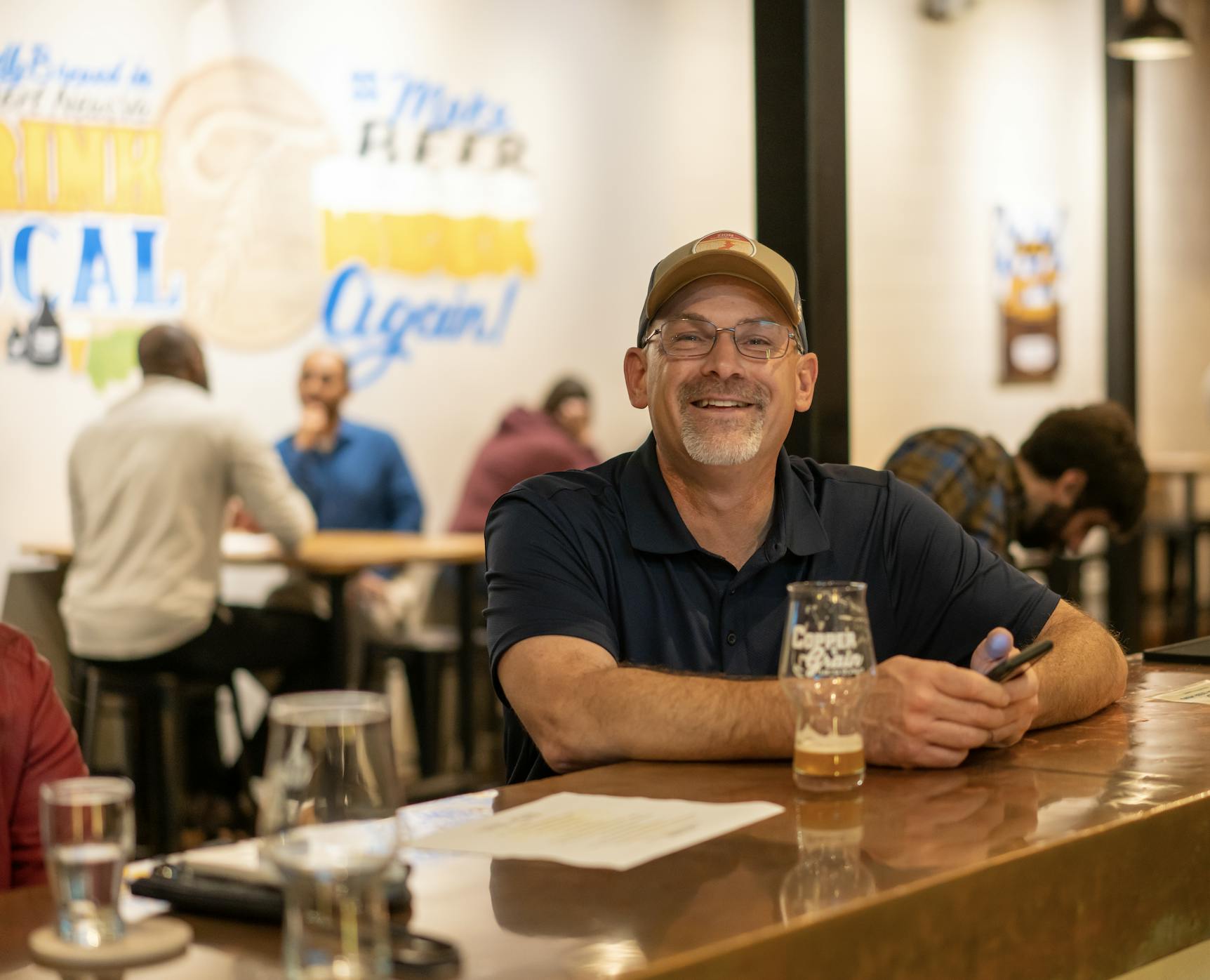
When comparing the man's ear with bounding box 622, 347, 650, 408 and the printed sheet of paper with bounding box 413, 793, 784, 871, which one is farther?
the man's ear with bounding box 622, 347, 650, 408

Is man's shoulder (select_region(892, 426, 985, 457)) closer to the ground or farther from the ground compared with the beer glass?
farther from the ground

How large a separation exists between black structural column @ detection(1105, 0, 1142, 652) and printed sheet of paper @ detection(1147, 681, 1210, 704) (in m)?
4.65

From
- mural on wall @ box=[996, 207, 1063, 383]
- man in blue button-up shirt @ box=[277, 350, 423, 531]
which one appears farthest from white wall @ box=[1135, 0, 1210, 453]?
man in blue button-up shirt @ box=[277, 350, 423, 531]

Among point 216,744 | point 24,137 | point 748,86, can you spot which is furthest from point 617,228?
point 216,744

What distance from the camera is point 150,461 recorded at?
4551mm

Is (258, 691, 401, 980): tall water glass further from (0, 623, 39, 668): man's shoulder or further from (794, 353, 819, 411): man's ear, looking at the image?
(794, 353, 819, 411): man's ear

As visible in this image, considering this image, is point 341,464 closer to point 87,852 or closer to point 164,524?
point 164,524

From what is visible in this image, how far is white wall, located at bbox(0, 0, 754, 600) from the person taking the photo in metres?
5.27

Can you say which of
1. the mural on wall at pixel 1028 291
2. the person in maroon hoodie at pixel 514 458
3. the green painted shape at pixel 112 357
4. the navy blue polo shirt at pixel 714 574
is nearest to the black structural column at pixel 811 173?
the navy blue polo shirt at pixel 714 574

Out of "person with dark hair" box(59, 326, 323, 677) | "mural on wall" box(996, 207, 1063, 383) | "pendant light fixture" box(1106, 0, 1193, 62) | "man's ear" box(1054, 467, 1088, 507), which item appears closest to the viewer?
"man's ear" box(1054, 467, 1088, 507)

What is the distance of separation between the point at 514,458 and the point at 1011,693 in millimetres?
3902

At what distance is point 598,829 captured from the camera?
1400 millimetres

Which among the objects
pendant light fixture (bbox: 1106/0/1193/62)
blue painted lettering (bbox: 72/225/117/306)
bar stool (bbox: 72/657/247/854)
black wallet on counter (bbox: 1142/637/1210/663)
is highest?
pendant light fixture (bbox: 1106/0/1193/62)

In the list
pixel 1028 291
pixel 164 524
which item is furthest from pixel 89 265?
pixel 1028 291
